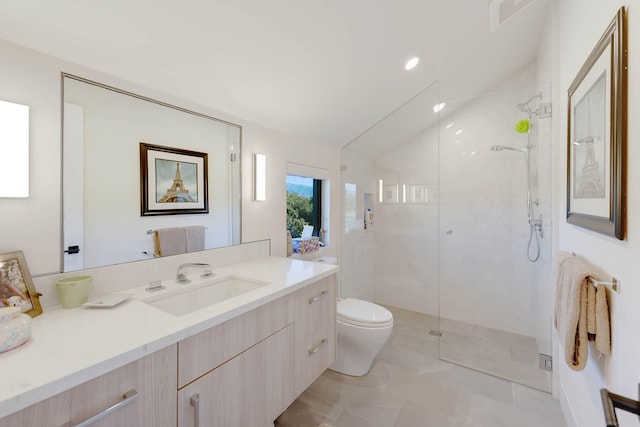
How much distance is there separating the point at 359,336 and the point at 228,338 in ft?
3.87

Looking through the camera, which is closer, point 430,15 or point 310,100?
point 430,15

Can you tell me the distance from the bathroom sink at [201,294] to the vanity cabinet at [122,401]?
0.47 meters

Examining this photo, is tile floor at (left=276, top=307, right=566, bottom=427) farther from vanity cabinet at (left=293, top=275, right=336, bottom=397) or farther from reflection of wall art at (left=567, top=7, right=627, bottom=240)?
reflection of wall art at (left=567, top=7, right=627, bottom=240)

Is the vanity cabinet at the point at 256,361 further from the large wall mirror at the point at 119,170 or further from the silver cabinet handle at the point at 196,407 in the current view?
the large wall mirror at the point at 119,170

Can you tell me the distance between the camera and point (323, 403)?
5.95ft

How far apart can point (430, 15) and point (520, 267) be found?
2457mm

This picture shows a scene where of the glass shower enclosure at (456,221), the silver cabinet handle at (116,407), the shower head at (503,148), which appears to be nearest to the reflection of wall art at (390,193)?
the glass shower enclosure at (456,221)

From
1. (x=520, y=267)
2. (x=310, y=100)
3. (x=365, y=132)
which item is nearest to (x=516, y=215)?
(x=520, y=267)

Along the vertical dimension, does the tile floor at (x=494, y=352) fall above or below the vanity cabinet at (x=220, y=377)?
below

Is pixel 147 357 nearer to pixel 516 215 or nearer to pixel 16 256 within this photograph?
pixel 16 256

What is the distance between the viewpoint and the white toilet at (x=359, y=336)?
6.58 ft

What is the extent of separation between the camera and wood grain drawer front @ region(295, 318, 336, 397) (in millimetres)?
1536

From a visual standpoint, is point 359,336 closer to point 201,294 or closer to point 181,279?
point 201,294

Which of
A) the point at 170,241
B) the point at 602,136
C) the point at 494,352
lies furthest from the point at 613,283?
the point at 170,241
